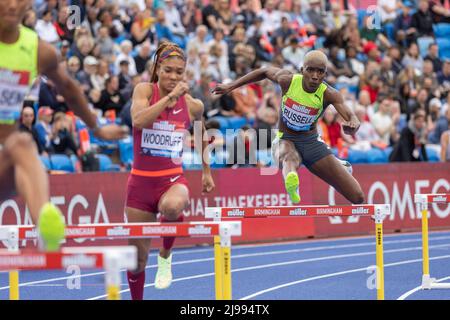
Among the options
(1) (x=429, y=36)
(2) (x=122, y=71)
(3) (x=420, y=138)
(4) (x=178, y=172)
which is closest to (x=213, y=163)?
(2) (x=122, y=71)

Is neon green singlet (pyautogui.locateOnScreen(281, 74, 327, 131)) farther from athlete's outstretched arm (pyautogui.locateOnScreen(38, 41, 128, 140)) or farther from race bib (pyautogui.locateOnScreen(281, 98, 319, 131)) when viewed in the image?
athlete's outstretched arm (pyautogui.locateOnScreen(38, 41, 128, 140))

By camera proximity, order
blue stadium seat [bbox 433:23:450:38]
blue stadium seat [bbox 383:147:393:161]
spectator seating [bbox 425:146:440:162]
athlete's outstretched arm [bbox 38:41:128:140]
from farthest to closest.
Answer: blue stadium seat [bbox 433:23:450:38] → spectator seating [bbox 425:146:440:162] → blue stadium seat [bbox 383:147:393:161] → athlete's outstretched arm [bbox 38:41:128:140]

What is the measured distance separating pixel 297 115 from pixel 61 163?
523 cm

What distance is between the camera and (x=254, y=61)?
18.1 meters

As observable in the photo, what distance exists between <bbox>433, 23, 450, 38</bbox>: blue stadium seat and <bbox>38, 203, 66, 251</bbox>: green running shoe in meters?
19.3

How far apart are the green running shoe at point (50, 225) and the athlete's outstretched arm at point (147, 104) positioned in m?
2.20

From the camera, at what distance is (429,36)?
22516 millimetres

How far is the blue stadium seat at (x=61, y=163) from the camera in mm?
13742

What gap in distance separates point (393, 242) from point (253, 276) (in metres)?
4.62

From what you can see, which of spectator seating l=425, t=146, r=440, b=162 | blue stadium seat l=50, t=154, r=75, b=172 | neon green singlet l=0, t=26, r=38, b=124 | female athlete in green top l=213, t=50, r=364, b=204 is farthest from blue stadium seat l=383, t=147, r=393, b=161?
neon green singlet l=0, t=26, r=38, b=124

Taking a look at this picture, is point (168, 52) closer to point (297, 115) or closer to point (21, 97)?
A: point (21, 97)

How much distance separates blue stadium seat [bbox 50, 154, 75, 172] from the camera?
13.7m

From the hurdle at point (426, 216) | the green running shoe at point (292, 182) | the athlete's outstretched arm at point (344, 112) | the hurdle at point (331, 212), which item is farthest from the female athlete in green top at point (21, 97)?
the hurdle at point (426, 216)

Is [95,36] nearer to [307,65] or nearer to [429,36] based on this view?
[307,65]
